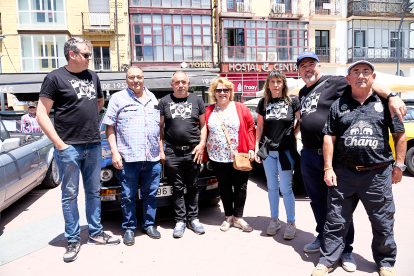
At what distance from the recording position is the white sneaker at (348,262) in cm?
292

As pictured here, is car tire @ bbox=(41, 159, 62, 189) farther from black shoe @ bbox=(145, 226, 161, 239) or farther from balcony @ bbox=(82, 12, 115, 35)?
balcony @ bbox=(82, 12, 115, 35)

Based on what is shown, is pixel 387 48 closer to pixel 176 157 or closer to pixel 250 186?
pixel 250 186

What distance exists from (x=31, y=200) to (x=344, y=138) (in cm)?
542

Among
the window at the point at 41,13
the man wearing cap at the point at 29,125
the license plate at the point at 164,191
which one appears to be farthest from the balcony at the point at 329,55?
the license plate at the point at 164,191

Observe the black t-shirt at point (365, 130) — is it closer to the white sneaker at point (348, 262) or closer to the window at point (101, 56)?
the white sneaker at point (348, 262)

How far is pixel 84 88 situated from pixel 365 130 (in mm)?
2813

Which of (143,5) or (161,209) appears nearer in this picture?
(161,209)

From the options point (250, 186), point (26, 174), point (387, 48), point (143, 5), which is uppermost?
point (143, 5)

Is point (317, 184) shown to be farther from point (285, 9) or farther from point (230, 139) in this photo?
point (285, 9)

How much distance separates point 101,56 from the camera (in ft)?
69.9

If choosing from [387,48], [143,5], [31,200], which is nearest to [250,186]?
[31,200]

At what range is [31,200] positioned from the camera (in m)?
5.64

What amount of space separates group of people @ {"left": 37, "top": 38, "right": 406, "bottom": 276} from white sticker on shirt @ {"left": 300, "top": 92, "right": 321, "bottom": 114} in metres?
0.01

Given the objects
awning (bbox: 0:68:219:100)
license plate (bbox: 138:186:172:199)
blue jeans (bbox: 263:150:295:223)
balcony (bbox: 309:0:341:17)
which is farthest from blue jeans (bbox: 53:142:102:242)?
balcony (bbox: 309:0:341:17)
